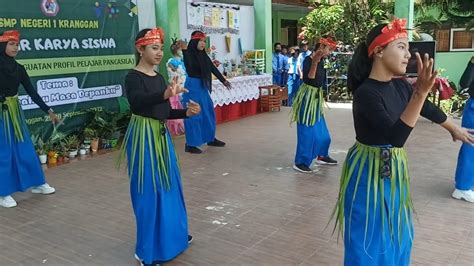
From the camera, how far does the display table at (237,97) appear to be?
8.05 meters

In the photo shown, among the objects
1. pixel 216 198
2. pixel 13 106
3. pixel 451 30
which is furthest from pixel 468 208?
pixel 451 30

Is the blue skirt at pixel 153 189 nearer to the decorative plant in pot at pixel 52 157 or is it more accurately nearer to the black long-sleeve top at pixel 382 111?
the black long-sleeve top at pixel 382 111

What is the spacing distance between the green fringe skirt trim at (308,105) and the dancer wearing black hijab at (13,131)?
2.44 meters

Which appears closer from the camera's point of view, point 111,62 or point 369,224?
point 369,224

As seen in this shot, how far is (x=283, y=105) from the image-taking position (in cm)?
1065

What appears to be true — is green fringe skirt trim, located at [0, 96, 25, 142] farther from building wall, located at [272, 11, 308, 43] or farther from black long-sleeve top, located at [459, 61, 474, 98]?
building wall, located at [272, 11, 308, 43]

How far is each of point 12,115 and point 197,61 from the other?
8.39ft

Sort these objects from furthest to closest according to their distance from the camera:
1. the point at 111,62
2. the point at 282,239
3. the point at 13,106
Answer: the point at 111,62
the point at 13,106
the point at 282,239

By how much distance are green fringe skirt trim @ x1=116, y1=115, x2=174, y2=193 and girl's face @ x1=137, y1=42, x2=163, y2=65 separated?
0.36 metres

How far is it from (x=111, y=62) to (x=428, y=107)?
19.1 feet

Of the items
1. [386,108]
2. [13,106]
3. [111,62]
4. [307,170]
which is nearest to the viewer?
[386,108]

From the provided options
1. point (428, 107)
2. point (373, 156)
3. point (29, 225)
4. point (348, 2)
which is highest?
point (348, 2)

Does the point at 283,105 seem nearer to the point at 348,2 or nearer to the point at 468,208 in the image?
the point at 348,2

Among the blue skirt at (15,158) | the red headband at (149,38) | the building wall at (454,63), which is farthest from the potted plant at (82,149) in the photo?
the building wall at (454,63)
